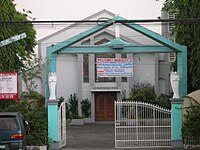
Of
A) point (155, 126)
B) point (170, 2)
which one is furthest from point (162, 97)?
point (155, 126)

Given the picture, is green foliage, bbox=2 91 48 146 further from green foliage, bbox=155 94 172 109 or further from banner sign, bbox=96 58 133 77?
green foliage, bbox=155 94 172 109

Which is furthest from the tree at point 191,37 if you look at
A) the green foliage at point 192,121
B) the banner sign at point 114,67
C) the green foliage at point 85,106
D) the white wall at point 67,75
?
the white wall at point 67,75

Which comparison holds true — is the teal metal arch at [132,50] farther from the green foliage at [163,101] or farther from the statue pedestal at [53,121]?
the green foliage at [163,101]

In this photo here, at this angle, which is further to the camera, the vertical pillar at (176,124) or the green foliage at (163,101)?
the green foliage at (163,101)

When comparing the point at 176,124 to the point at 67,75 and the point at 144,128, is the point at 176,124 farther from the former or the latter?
the point at 67,75

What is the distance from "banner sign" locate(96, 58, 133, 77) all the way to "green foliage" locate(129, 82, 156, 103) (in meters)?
12.3

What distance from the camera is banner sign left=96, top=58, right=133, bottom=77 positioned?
23.0 meters

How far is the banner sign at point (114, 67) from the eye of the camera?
2305cm

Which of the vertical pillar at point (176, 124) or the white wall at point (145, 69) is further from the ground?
the white wall at point (145, 69)

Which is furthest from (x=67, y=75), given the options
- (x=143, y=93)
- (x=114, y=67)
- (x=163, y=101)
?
(x=114, y=67)

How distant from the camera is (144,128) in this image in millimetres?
21125

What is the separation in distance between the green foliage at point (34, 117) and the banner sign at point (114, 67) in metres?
3.65

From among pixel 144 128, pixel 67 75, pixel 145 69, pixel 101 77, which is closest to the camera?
pixel 144 128

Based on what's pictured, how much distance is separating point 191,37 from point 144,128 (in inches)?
279
